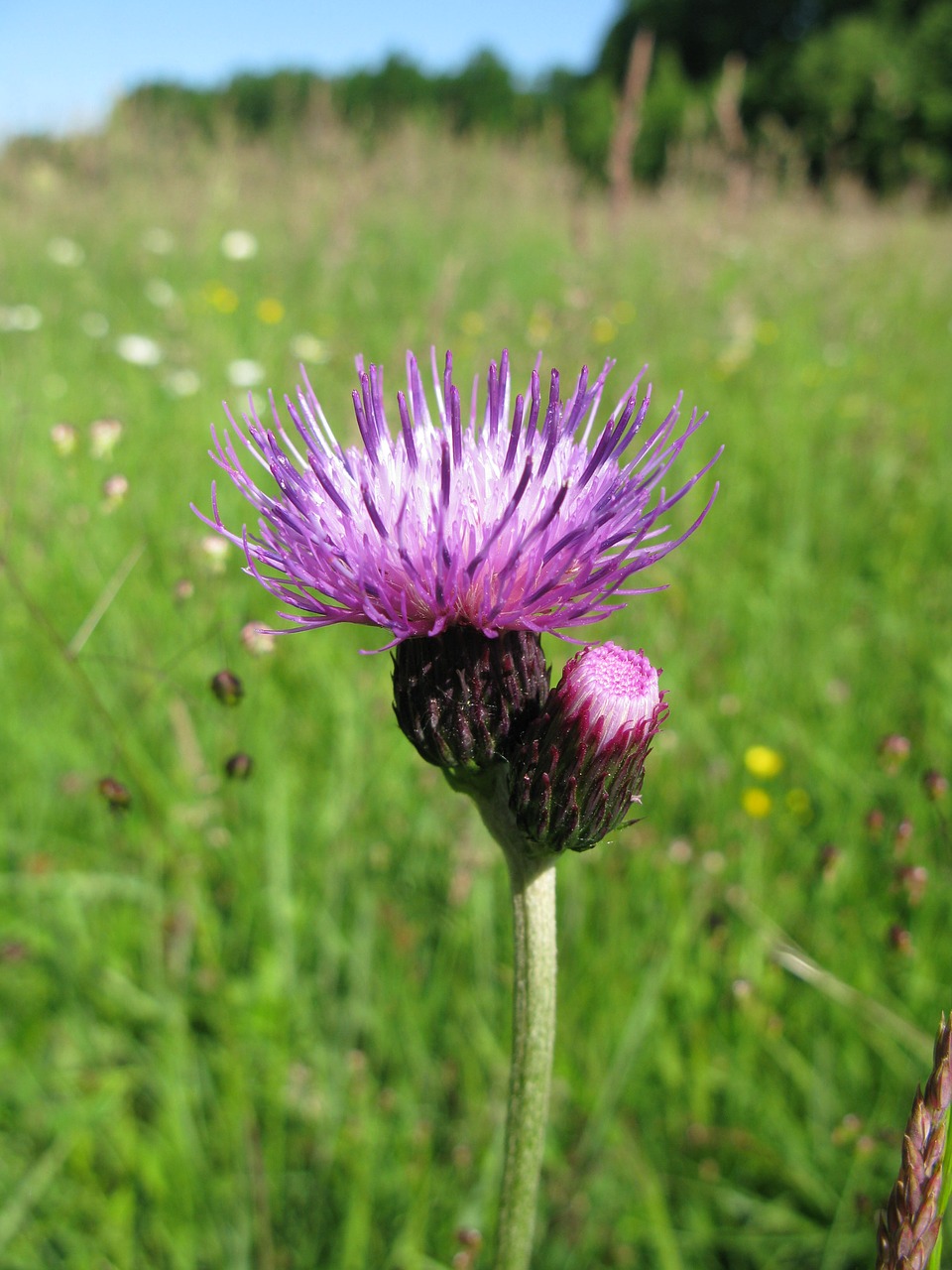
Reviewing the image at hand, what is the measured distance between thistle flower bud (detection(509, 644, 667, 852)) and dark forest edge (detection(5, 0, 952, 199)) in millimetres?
2871

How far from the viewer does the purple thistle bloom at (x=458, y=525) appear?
1060 mm

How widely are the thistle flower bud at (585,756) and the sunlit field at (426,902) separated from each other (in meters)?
0.56

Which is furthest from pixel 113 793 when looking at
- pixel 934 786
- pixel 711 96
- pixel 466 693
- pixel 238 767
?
pixel 711 96

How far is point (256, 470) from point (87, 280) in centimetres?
359

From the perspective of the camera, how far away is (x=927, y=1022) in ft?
6.44

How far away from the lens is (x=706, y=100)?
21109 millimetres

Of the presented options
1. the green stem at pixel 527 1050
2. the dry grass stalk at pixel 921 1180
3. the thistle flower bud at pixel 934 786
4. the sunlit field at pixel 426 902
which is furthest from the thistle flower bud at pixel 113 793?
the thistle flower bud at pixel 934 786

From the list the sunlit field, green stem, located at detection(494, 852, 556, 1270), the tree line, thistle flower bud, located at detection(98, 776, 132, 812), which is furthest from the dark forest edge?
green stem, located at detection(494, 852, 556, 1270)

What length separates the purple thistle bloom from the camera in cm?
106

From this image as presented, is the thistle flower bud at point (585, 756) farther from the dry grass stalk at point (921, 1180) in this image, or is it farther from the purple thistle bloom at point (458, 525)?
the dry grass stalk at point (921, 1180)

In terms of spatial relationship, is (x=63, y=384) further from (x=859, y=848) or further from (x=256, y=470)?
(x=859, y=848)

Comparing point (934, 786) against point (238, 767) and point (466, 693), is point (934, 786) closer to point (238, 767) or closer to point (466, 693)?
point (466, 693)

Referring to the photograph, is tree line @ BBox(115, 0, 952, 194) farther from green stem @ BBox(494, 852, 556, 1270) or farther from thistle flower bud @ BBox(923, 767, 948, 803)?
green stem @ BBox(494, 852, 556, 1270)

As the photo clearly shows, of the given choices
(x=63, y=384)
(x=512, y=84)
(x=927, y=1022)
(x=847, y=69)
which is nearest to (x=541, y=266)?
(x=63, y=384)
